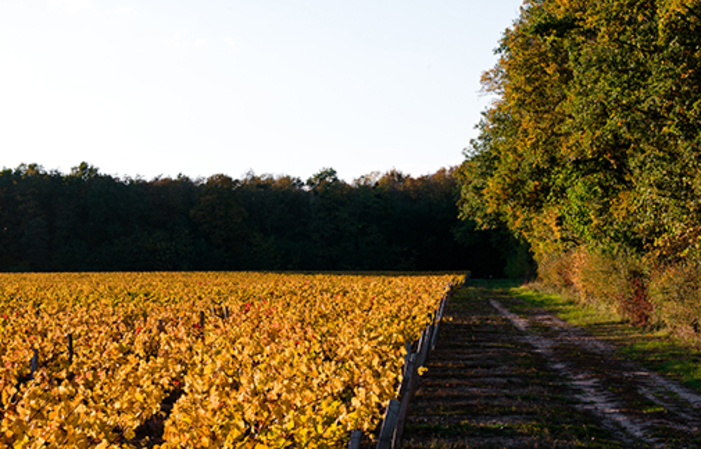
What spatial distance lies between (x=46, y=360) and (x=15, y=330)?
1.43 metres

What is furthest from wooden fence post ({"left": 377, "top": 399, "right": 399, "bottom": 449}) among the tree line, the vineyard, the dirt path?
the tree line

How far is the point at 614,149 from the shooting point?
49.4 feet

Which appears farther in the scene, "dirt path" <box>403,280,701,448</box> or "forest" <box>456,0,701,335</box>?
"forest" <box>456,0,701,335</box>

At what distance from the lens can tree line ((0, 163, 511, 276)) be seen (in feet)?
178

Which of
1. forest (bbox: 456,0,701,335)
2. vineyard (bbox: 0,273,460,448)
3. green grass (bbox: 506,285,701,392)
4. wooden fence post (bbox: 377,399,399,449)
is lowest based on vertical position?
green grass (bbox: 506,285,701,392)

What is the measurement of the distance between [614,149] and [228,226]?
165 feet

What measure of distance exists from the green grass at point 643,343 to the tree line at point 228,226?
33.3 meters

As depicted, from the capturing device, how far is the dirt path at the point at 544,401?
614 centimetres

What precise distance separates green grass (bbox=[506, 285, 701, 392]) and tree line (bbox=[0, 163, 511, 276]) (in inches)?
1310

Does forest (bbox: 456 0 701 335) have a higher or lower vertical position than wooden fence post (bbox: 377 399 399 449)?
higher

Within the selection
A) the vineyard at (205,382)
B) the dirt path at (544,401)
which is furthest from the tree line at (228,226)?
the vineyard at (205,382)

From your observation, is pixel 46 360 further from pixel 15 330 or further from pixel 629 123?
pixel 629 123

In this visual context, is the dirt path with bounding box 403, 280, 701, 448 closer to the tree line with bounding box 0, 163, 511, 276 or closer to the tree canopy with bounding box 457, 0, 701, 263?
the tree canopy with bounding box 457, 0, 701, 263

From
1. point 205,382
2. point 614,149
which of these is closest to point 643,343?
point 614,149
